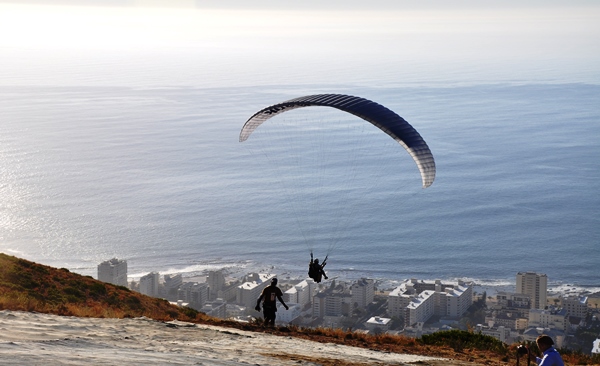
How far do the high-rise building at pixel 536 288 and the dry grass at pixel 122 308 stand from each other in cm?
3311

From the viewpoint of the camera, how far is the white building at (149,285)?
41812 mm

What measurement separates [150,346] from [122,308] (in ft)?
21.6

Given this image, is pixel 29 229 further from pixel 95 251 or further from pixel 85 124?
pixel 85 124

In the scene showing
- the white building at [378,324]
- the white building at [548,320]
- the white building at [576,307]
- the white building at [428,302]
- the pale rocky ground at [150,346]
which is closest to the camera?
the pale rocky ground at [150,346]

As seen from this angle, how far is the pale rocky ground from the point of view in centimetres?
748

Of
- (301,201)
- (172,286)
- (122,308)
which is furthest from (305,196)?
(122,308)

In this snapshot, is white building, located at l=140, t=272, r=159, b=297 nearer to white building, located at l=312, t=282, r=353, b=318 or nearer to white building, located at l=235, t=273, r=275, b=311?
white building, located at l=235, t=273, r=275, b=311

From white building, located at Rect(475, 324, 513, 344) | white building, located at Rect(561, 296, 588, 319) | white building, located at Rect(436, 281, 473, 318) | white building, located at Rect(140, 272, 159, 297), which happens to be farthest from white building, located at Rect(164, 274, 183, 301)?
white building, located at Rect(561, 296, 588, 319)

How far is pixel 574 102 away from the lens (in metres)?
166

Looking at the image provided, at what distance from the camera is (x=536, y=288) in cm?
4459

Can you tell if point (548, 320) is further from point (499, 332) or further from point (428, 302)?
point (428, 302)

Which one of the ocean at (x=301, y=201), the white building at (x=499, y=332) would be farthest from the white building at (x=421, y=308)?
the ocean at (x=301, y=201)

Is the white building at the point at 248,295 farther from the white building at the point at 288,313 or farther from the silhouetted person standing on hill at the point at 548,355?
the silhouetted person standing on hill at the point at 548,355

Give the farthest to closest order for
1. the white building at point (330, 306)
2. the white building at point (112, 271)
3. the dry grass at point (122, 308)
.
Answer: the white building at point (112, 271) < the white building at point (330, 306) < the dry grass at point (122, 308)
